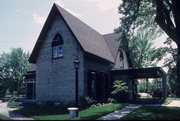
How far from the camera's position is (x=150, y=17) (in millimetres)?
19547

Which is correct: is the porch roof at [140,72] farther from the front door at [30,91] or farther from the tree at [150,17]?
the front door at [30,91]

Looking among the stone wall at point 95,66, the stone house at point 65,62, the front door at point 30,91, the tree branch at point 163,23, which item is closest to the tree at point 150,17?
the tree branch at point 163,23

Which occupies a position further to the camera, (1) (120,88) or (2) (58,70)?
(1) (120,88)

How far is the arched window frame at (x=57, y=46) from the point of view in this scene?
67.1ft

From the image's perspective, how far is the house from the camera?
18719mm

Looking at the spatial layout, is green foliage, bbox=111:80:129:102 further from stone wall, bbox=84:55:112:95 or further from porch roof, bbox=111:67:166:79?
stone wall, bbox=84:55:112:95

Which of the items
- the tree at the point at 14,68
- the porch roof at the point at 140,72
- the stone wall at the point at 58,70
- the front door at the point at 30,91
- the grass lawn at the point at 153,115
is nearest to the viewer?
the grass lawn at the point at 153,115

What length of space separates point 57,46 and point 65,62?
220 cm

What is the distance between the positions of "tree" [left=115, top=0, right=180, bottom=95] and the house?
2.51 meters

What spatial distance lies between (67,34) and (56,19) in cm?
255

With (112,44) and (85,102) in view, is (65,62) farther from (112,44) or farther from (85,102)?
(112,44)

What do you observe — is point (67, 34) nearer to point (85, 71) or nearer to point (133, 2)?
point (85, 71)

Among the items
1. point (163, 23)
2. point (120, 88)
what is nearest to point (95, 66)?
point (120, 88)

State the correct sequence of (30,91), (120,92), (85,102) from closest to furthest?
(85,102) → (120,92) → (30,91)
